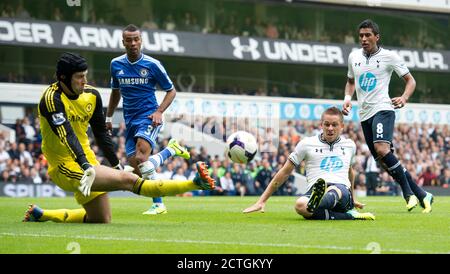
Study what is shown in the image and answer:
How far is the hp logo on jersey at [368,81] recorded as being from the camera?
43.7 feet

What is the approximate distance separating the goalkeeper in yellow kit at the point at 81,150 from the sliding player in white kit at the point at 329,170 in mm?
1887

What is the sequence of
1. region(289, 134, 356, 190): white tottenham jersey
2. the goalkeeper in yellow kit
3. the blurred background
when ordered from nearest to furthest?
the goalkeeper in yellow kit, region(289, 134, 356, 190): white tottenham jersey, the blurred background

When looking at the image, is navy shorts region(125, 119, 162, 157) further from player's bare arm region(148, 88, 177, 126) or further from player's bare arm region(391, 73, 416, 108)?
player's bare arm region(391, 73, 416, 108)

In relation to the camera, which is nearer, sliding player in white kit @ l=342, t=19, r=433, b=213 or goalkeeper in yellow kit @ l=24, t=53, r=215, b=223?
goalkeeper in yellow kit @ l=24, t=53, r=215, b=223

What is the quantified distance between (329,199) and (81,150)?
299 centimetres

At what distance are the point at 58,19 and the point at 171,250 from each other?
27.6 m

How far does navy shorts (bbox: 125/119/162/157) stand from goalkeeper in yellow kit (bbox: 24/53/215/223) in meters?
2.36

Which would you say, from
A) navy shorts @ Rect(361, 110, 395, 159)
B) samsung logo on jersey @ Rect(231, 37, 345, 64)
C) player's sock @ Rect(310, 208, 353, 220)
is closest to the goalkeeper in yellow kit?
player's sock @ Rect(310, 208, 353, 220)

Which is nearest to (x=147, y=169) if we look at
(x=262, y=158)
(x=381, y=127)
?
(x=381, y=127)

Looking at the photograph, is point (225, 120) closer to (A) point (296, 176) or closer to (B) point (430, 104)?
(A) point (296, 176)

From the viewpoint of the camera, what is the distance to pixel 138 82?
1293 cm

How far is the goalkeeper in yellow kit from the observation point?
9281 millimetres

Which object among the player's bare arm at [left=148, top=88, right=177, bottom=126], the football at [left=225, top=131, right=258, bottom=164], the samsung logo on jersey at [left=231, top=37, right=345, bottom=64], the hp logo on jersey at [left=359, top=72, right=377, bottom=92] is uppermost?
the samsung logo on jersey at [left=231, top=37, right=345, bottom=64]

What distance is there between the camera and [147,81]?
12953mm
